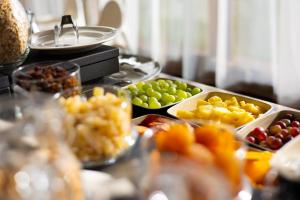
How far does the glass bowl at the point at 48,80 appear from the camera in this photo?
29.8 inches

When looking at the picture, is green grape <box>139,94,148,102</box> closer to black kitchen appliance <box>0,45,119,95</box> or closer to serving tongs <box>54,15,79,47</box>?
black kitchen appliance <box>0,45,119,95</box>

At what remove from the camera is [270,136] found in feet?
3.00

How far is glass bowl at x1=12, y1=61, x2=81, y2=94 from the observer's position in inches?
29.8

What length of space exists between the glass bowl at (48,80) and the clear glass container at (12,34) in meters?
0.15

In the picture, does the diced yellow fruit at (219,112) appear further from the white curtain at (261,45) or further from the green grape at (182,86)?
the white curtain at (261,45)

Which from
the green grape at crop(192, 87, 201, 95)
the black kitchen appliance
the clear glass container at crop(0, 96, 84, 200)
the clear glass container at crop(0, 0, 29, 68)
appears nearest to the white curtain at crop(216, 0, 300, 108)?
the green grape at crop(192, 87, 201, 95)

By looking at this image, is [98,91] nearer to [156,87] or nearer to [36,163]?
[36,163]

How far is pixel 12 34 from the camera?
0.95m

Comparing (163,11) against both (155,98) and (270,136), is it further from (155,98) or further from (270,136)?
(270,136)

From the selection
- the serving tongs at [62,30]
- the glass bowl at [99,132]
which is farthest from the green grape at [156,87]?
the glass bowl at [99,132]

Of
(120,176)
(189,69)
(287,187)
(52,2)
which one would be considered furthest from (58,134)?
(52,2)

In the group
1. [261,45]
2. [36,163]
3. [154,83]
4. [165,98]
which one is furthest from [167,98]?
[36,163]

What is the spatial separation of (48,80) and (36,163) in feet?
0.84

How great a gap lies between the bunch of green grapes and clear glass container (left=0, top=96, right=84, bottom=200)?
Result: 20.4 inches
